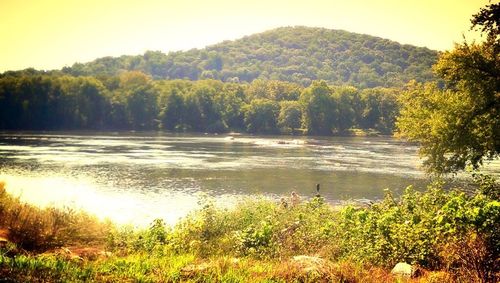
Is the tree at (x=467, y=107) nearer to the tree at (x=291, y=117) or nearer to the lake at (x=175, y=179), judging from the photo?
the lake at (x=175, y=179)

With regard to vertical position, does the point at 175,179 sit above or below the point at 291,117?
below

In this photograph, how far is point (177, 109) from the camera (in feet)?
583

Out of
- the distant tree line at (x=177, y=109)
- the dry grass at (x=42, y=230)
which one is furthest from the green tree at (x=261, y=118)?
the dry grass at (x=42, y=230)

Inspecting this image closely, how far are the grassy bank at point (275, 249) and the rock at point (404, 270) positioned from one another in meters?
0.31

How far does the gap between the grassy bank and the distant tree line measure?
482ft

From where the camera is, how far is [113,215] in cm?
3369

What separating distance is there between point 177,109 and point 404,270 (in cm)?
17138

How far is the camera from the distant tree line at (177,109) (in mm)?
157875

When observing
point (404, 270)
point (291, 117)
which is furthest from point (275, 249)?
point (291, 117)

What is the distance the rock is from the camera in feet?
34.6

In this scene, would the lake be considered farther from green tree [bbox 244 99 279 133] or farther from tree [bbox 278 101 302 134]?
green tree [bbox 244 99 279 133]

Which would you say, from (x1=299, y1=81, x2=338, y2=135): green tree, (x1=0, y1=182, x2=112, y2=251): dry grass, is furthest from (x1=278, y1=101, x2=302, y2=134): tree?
(x1=0, y1=182, x2=112, y2=251): dry grass

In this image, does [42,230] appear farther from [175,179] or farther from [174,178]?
[174,178]

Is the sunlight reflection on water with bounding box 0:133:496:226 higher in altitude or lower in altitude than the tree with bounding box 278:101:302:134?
lower
